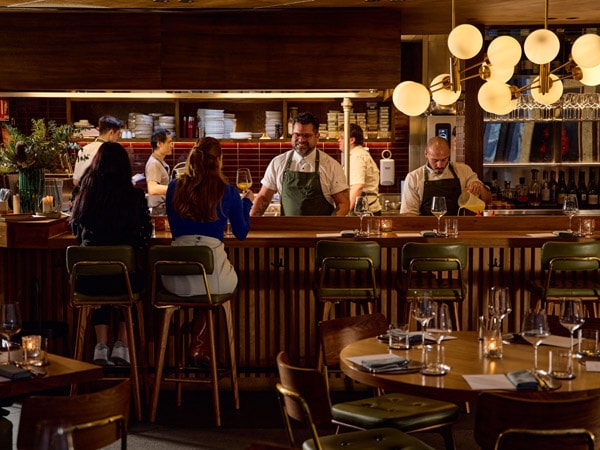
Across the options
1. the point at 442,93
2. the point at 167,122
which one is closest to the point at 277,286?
the point at 442,93

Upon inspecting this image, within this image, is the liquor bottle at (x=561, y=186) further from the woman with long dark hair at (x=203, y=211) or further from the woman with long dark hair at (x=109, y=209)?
the woman with long dark hair at (x=109, y=209)

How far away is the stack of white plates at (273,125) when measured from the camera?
34.2ft

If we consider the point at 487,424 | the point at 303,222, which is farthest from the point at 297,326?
the point at 487,424

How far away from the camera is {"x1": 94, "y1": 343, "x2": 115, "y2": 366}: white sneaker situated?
584 cm

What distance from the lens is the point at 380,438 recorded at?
371 centimetres

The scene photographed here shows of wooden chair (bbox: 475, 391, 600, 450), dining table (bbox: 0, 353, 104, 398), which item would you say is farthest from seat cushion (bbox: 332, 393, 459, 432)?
dining table (bbox: 0, 353, 104, 398)

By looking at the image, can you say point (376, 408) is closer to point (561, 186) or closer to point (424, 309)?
point (424, 309)

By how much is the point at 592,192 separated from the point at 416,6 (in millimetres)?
3210

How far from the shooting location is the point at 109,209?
18.5ft

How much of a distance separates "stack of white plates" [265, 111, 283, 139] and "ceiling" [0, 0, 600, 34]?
2.60 m

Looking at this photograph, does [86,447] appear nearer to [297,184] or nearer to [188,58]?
[297,184]

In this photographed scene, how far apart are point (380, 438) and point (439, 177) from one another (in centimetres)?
404

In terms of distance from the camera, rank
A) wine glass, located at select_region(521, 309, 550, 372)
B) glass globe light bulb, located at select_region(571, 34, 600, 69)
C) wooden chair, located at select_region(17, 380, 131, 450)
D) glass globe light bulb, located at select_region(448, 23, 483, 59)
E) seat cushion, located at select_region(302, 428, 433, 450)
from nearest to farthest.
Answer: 1. wooden chair, located at select_region(17, 380, 131, 450)
2. seat cushion, located at select_region(302, 428, 433, 450)
3. wine glass, located at select_region(521, 309, 550, 372)
4. glass globe light bulb, located at select_region(571, 34, 600, 69)
5. glass globe light bulb, located at select_region(448, 23, 483, 59)

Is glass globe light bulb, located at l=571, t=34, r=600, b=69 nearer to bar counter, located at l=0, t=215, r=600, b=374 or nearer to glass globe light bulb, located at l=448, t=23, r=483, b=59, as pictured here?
glass globe light bulb, located at l=448, t=23, r=483, b=59
